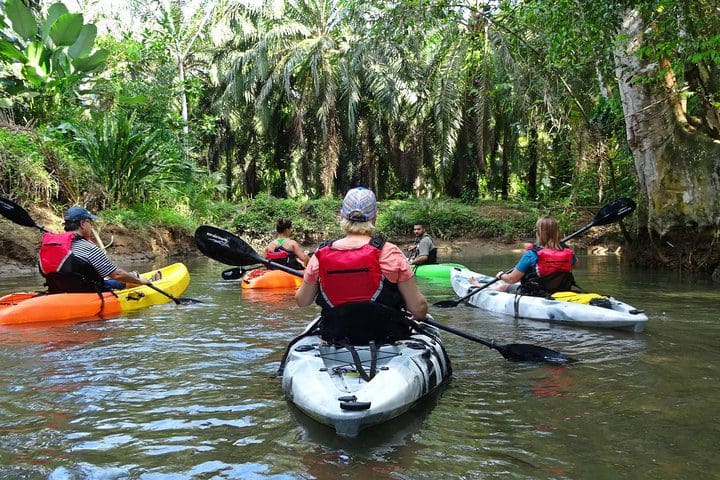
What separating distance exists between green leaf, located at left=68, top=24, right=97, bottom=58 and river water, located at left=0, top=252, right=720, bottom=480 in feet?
33.0

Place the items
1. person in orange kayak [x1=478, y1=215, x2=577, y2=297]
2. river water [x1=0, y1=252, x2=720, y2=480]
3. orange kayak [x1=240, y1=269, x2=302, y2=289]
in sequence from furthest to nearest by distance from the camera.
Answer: orange kayak [x1=240, y1=269, x2=302, y2=289] < person in orange kayak [x1=478, y1=215, x2=577, y2=297] < river water [x1=0, y1=252, x2=720, y2=480]

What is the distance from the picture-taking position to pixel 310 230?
22.5 meters

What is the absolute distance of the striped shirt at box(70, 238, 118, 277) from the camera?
648cm

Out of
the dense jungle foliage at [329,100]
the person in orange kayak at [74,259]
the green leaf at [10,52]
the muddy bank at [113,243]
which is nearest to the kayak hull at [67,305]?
the person in orange kayak at [74,259]

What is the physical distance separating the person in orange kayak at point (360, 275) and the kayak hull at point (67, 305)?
416 centimetres

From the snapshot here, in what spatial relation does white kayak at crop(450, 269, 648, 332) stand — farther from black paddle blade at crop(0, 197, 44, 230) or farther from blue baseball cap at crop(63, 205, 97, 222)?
black paddle blade at crop(0, 197, 44, 230)

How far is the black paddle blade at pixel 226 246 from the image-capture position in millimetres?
4797

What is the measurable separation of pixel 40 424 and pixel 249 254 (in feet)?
6.36

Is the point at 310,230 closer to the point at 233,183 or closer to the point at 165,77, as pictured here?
the point at 165,77

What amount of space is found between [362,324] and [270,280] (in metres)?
6.24

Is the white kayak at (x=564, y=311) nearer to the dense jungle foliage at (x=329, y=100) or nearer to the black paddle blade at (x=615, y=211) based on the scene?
the black paddle blade at (x=615, y=211)

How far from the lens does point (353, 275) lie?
3498 mm

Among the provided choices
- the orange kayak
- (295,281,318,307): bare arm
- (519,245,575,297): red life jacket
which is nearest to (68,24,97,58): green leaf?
the orange kayak

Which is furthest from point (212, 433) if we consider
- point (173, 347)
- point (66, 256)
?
point (66, 256)
